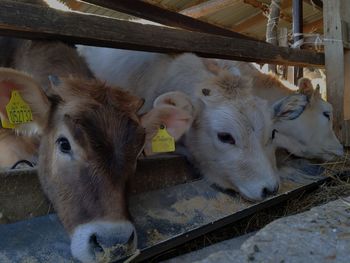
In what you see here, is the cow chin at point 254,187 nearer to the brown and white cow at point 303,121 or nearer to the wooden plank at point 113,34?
the wooden plank at point 113,34

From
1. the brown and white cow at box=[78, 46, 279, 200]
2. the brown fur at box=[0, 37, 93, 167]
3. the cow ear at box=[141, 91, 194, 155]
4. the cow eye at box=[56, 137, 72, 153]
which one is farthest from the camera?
the brown and white cow at box=[78, 46, 279, 200]

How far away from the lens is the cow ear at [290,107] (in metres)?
4.74

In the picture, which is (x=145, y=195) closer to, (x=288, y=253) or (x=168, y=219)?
(x=168, y=219)

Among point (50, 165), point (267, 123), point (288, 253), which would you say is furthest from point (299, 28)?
point (288, 253)

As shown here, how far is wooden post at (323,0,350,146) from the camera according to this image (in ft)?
17.4

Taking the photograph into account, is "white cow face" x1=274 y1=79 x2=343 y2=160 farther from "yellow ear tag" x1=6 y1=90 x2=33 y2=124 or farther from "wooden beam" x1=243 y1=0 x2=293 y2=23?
"wooden beam" x1=243 y1=0 x2=293 y2=23

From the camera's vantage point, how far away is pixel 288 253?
1.82 metres

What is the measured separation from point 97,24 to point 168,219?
4.33 ft

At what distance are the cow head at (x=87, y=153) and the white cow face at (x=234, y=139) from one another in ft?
3.80

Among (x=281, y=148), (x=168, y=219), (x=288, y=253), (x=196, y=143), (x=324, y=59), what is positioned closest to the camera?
(x=288, y=253)

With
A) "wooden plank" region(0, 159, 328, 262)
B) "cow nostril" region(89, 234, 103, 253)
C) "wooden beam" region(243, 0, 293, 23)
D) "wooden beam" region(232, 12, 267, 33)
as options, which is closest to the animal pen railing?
"wooden plank" region(0, 159, 328, 262)

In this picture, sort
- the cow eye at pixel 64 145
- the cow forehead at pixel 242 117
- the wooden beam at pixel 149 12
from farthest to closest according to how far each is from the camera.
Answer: the wooden beam at pixel 149 12 → the cow forehead at pixel 242 117 → the cow eye at pixel 64 145

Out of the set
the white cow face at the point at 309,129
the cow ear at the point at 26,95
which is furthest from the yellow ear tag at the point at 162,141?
the white cow face at the point at 309,129

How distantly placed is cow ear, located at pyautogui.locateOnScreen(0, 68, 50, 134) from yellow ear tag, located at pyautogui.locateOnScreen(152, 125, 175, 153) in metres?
0.84
